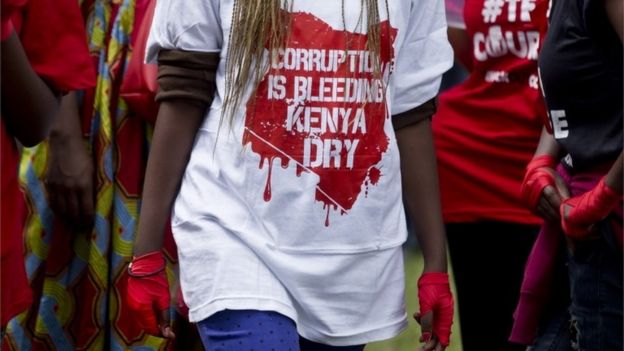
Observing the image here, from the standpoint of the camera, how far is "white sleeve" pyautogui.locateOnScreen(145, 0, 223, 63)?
11.2 ft

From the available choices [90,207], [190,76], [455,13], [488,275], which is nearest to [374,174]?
[190,76]

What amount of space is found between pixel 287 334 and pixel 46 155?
4.19 feet

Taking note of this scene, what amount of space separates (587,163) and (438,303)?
0.50m

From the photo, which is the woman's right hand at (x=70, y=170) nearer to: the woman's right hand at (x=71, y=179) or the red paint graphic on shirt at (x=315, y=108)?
the woman's right hand at (x=71, y=179)

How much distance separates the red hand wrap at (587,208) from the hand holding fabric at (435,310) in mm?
332

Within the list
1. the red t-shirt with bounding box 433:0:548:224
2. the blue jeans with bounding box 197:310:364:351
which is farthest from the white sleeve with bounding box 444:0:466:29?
the blue jeans with bounding box 197:310:364:351

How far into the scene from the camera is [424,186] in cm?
371

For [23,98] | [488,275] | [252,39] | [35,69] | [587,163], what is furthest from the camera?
[488,275]

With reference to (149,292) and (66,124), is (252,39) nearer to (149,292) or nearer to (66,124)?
(149,292)

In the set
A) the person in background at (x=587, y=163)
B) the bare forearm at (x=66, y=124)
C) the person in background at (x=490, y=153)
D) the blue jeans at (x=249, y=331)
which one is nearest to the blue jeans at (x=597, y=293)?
the person in background at (x=587, y=163)

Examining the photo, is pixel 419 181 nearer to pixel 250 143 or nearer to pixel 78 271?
pixel 250 143

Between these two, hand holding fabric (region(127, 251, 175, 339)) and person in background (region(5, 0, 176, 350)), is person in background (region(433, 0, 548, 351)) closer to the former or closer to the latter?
person in background (region(5, 0, 176, 350))

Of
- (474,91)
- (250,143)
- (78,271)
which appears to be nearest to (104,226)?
(78,271)

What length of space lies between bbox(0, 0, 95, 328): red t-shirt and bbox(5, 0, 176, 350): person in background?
77 centimetres
